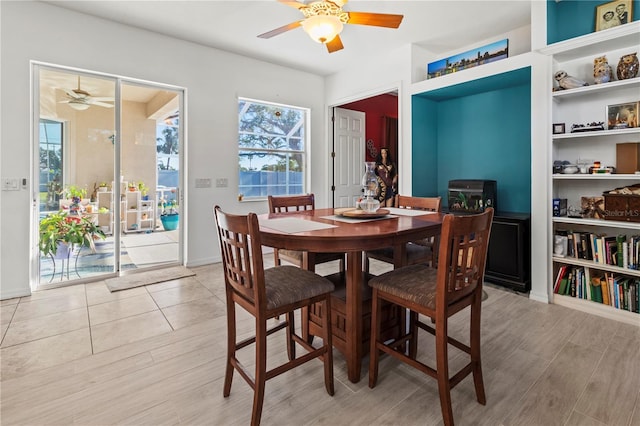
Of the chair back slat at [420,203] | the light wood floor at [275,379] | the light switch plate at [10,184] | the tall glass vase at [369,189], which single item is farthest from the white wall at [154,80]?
the tall glass vase at [369,189]

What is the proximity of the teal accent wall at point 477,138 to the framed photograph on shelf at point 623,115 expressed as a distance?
0.83m

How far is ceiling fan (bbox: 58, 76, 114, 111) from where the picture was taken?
11.2 ft

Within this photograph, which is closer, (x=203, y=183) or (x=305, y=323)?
(x=305, y=323)

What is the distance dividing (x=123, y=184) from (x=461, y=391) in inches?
153

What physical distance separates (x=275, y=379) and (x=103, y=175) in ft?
10.3

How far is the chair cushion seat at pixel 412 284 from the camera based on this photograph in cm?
151

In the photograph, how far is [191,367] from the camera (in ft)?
6.43

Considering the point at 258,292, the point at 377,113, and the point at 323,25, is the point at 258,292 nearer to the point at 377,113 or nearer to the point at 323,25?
the point at 323,25

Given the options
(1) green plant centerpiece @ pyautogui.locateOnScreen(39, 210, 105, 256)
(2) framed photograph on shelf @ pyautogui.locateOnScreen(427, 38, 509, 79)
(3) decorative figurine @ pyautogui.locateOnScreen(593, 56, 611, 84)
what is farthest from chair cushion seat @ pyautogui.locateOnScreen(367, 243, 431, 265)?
(1) green plant centerpiece @ pyautogui.locateOnScreen(39, 210, 105, 256)

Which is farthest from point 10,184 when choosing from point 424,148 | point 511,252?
point 511,252

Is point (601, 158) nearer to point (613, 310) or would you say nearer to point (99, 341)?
point (613, 310)

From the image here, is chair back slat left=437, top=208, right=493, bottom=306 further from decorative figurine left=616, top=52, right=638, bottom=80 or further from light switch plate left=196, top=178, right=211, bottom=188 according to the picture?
light switch plate left=196, top=178, right=211, bottom=188

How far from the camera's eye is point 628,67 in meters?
2.61

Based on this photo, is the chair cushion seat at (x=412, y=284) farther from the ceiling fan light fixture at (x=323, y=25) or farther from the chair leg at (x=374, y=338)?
the ceiling fan light fixture at (x=323, y=25)
